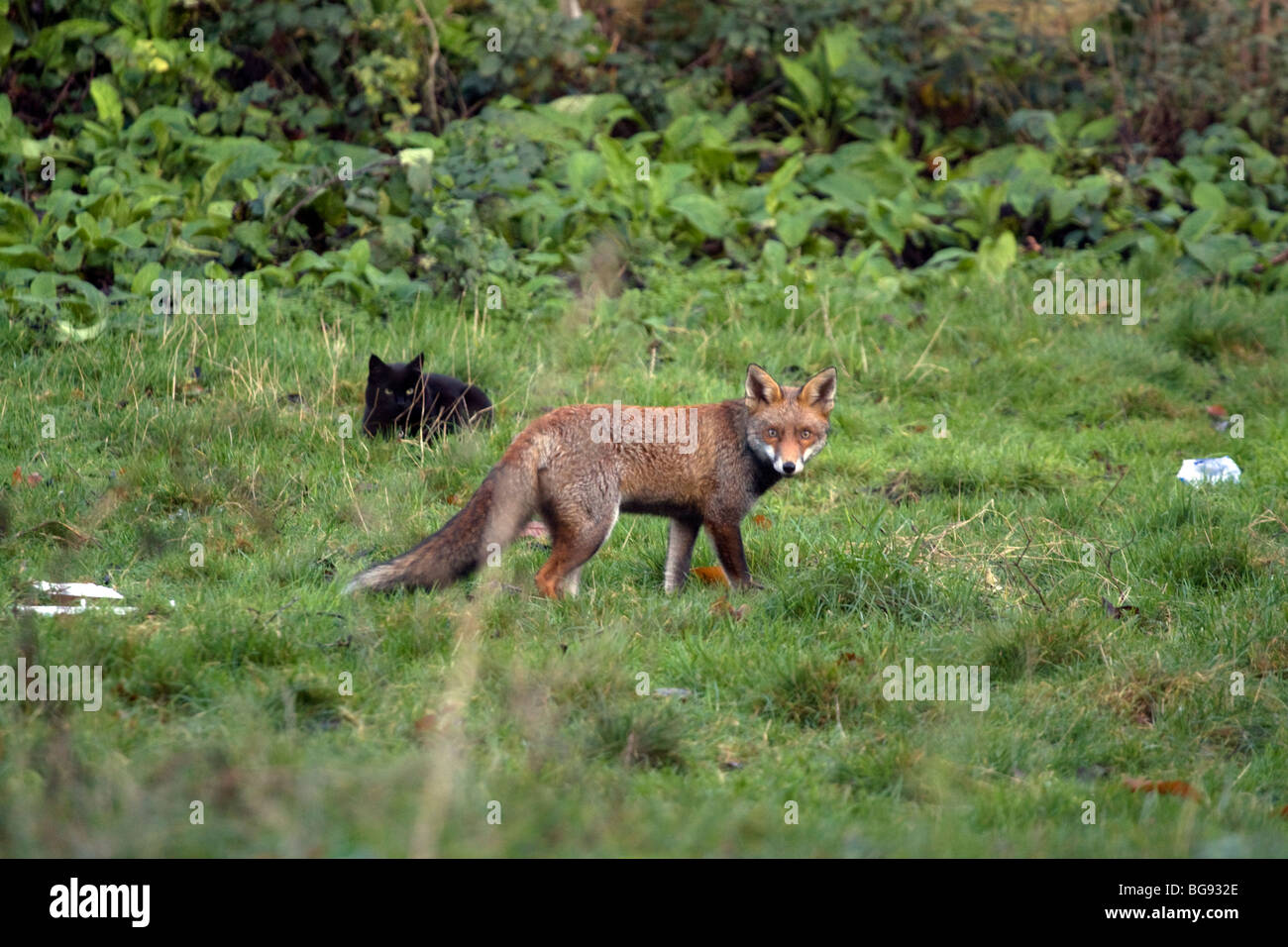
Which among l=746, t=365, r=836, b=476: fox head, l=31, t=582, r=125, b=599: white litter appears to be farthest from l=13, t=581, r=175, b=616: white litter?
l=746, t=365, r=836, b=476: fox head

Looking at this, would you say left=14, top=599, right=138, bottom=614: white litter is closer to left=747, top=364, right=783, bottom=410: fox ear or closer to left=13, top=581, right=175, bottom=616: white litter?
left=13, top=581, right=175, bottom=616: white litter

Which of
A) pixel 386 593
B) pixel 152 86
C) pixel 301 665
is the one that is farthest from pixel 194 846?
pixel 152 86

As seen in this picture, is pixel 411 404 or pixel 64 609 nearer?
pixel 64 609

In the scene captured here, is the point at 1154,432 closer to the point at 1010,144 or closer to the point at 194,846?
the point at 1010,144

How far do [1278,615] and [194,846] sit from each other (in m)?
4.66

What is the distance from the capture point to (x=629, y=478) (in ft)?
20.2

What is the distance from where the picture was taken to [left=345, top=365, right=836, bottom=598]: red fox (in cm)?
578

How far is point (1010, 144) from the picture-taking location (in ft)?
43.3
